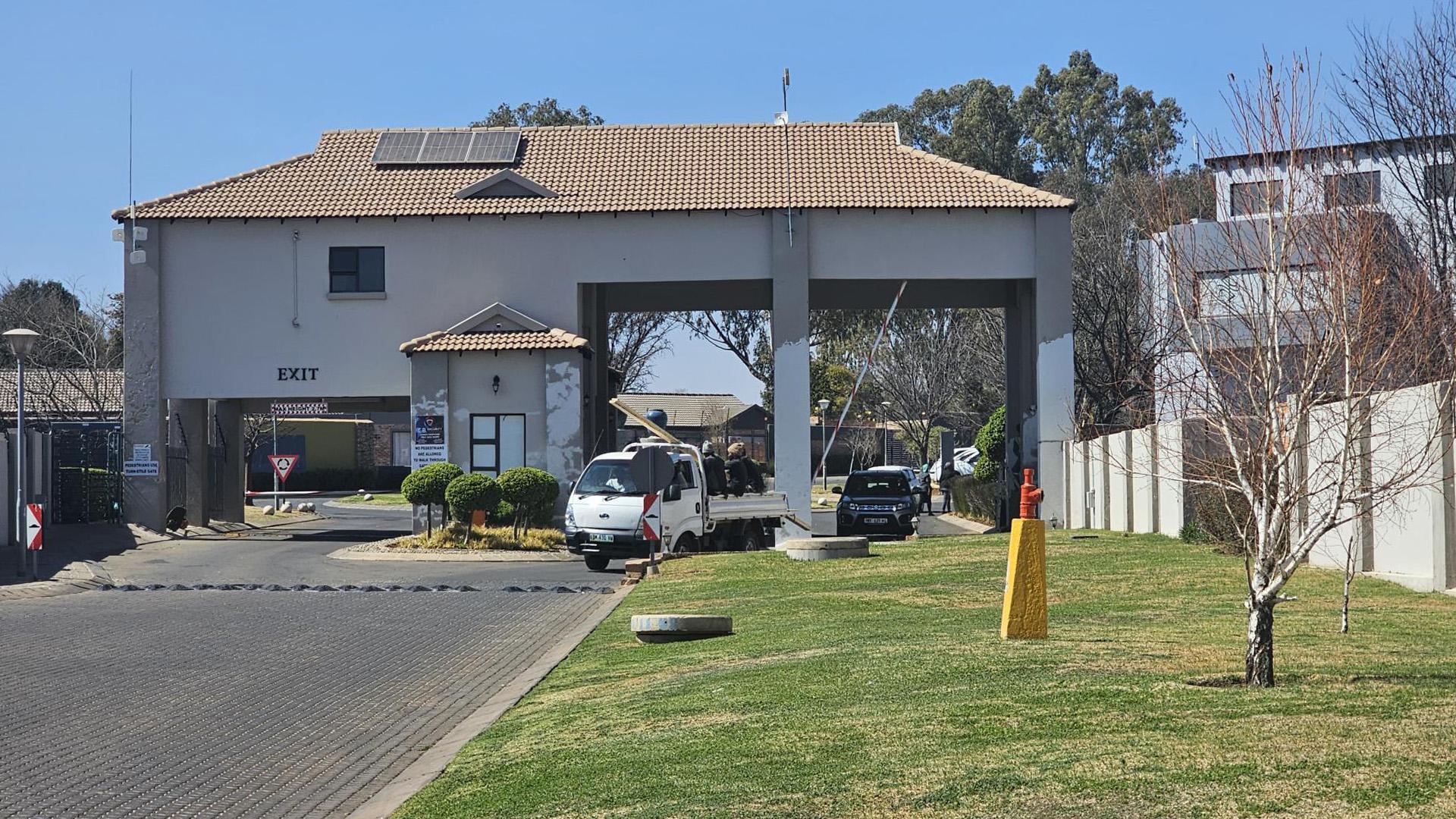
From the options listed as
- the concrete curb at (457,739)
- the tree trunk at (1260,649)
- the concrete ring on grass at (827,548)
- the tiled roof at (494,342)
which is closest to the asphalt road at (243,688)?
the concrete curb at (457,739)

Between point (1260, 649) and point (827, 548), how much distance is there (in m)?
17.0

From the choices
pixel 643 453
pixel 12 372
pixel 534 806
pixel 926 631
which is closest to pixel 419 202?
pixel 643 453

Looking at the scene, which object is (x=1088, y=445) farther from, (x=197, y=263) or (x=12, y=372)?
(x=12, y=372)

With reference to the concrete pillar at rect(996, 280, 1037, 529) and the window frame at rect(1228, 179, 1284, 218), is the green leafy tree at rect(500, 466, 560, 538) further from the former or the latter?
the window frame at rect(1228, 179, 1284, 218)

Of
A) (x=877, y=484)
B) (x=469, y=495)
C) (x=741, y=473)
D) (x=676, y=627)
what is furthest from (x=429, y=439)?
(x=676, y=627)

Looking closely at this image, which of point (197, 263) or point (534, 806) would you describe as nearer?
point (534, 806)

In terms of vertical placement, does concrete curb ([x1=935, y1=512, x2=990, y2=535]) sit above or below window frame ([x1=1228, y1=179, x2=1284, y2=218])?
below

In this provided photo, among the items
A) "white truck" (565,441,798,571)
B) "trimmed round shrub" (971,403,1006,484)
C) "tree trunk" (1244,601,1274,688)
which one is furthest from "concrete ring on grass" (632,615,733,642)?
"trimmed round shrub" (971,403,1006,484)

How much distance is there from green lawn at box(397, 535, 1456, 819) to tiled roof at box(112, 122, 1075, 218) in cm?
2441

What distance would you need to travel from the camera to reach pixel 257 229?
129ft

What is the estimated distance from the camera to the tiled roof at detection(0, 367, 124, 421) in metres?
58.6

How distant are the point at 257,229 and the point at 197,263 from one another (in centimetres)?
168

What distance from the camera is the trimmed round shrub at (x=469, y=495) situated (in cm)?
3350

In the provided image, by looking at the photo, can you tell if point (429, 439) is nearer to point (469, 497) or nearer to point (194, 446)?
point (469, 497)
